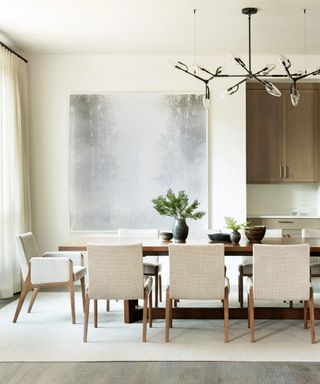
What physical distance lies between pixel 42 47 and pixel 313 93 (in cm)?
359

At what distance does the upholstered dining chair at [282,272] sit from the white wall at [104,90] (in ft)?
9.35

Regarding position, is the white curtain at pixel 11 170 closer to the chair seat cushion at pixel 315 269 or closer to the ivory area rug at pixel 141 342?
the ivory area rug at pixel 141 342

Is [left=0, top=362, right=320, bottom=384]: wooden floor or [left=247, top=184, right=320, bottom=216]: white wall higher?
[left=247, top=184, right=320, bottom=216]: white wall

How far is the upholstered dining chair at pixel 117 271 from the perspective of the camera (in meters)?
4.25

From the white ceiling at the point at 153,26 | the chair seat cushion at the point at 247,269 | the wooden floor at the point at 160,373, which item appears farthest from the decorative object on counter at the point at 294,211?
Answer: the wooden floor at the point at 160,373

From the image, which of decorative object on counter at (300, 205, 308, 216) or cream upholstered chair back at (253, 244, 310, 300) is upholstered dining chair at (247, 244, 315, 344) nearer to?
cream upholstered chair back at (253, 244, 310, 300)

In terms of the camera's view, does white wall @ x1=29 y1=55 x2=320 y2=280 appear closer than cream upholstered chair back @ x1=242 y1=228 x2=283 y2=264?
No

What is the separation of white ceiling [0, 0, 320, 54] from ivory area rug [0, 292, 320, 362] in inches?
115

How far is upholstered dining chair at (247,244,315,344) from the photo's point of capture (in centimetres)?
417

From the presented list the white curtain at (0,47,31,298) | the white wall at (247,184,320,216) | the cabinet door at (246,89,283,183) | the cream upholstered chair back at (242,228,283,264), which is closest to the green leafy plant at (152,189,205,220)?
the cream upholstered chair back at (242,228,283,264)

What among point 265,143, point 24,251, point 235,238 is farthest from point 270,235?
point 24,251

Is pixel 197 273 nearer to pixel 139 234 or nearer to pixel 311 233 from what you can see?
pixel 139 234

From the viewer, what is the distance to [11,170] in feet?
20.7

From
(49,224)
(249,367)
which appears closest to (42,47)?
(49,224)
